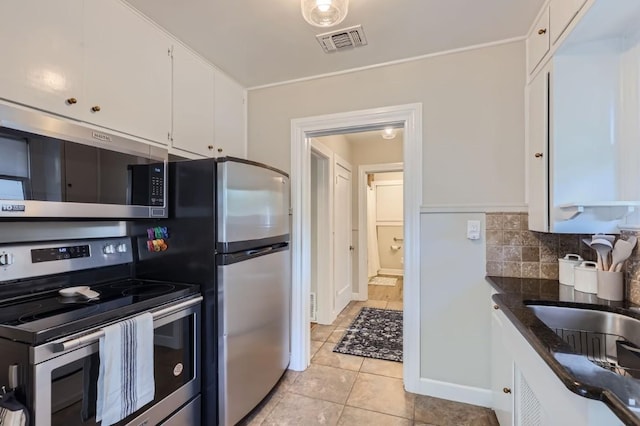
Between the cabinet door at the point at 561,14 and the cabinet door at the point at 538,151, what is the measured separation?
0.61ft

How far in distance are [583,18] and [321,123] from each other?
1.61m

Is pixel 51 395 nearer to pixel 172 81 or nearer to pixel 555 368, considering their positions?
pixel 555 368

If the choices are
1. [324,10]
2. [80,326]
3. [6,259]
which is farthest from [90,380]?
[324,10]

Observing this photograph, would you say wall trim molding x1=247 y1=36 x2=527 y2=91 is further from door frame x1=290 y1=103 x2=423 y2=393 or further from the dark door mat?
the dark door mat

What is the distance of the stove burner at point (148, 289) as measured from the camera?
4.89ft

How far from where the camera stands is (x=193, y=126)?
2.14 meters

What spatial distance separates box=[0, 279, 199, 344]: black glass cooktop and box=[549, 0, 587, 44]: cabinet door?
2.23 m

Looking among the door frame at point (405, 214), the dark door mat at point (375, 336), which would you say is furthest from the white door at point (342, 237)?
the door frame at point (405, 214)

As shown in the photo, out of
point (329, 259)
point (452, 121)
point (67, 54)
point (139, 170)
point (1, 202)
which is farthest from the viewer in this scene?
point (329, 259)

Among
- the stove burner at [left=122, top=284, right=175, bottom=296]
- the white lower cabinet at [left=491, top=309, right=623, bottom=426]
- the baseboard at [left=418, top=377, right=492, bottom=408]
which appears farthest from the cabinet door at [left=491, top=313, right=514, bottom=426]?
the stove burner at [left=122, top=284, right=175, bottom=296]

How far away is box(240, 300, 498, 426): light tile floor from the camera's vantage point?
191 centimetres

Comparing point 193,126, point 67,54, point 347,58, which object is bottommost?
point 193,126

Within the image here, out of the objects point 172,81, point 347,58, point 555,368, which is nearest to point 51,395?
point 555,368

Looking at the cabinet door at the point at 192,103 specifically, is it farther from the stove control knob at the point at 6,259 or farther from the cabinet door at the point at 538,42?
the cabinet door at the point at 538,42
